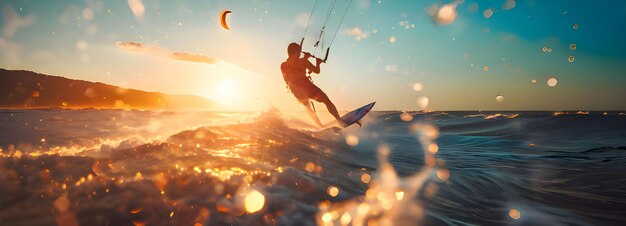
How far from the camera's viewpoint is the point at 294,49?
32.9ft

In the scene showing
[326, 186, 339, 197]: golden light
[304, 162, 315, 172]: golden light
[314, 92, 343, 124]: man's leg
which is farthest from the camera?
[314, 92, 343, 124]: man's leg

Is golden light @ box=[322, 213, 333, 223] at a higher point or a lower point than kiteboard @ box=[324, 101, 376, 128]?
lower

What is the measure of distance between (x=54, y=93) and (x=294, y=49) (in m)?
110

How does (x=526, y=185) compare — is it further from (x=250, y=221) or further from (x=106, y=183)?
(x=106, y=183)

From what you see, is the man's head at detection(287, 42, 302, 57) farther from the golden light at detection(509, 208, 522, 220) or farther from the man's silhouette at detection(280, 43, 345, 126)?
the golden light at detection(509, 208, 522, 220)

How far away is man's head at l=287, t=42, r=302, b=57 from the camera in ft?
32.8

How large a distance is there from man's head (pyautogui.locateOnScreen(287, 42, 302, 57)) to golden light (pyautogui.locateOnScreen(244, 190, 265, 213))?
7362 mm

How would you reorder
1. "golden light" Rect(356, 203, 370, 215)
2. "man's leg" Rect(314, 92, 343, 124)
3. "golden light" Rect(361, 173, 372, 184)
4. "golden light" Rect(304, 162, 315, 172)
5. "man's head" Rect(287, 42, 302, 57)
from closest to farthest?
"golden light" Rect(356, 203, 370, 215), "golden light" Rect(361, 173, 372, 184), "golden light" Rect(304, 162, 315, 172), "man's head" Rect(287, 42, 302, 57), "man's leg" Rect(314, 92, 343, 124)

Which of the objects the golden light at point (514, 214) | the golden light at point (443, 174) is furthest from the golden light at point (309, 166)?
the golden light at point (514, 214)

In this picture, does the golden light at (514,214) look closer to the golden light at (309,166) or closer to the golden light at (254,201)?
the golden light at (309,166)

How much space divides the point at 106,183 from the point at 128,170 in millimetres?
597

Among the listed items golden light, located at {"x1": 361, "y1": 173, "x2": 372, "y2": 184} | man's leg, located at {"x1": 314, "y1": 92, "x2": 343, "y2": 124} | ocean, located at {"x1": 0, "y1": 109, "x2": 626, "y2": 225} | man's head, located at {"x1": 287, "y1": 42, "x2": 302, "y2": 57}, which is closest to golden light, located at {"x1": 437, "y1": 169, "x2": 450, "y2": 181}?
ocean, located at {"x1": 0, "y1": 109, "x2": 626, "y2": 225}

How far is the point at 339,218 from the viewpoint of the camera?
2973mm

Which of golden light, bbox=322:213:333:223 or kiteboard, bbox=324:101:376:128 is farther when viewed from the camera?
kiteboard, bbox=324:101:376:128
